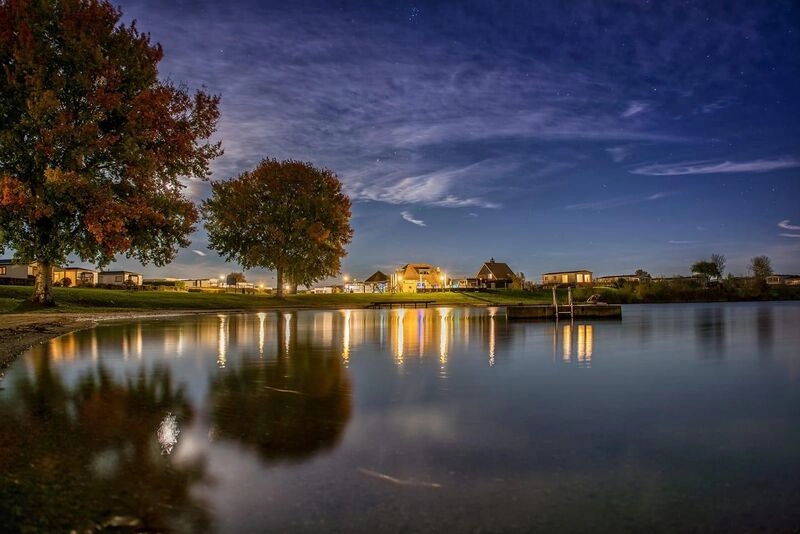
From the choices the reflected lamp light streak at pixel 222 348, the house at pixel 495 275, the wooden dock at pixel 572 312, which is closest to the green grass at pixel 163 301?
the reflected lamp light streak at pixel 222 348

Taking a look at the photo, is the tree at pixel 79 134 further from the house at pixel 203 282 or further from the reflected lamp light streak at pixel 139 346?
the house at pixel 203 282

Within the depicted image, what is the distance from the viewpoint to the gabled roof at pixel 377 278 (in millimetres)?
162750

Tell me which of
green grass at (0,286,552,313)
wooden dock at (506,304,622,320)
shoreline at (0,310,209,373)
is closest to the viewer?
shoreline at (0,310,209,373)

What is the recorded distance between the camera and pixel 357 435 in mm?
7980

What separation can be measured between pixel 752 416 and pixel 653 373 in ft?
19.4

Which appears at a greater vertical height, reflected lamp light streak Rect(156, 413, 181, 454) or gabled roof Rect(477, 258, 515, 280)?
gabled roof Rect(477, 258, 515, 280)

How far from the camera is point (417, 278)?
481ft

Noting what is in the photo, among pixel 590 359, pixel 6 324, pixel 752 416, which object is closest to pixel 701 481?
pixel 752 416

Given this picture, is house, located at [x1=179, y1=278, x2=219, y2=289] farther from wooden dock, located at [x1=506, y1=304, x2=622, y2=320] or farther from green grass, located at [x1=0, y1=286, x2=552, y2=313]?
wooden dock, located at [x1=506, y1=304, x2=622, y2=320]

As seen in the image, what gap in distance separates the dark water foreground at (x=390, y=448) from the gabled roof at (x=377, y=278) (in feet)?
482

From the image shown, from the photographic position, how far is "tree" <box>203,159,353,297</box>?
69438 millimetres

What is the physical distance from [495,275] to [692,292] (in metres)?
57.1

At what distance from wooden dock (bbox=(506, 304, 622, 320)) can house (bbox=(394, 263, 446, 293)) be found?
90513 millimetres

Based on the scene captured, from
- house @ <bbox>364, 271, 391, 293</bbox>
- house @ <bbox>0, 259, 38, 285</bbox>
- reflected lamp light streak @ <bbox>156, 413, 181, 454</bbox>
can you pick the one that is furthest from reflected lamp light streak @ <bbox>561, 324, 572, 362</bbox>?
house @ <bbox>364, 271, 391, 293</bbox>
